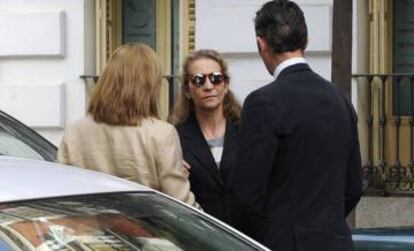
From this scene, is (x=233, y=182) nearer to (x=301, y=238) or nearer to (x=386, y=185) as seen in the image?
(x=301, y=238)

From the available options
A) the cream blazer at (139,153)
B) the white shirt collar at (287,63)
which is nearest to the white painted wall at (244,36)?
the cream blazer at (139,153)

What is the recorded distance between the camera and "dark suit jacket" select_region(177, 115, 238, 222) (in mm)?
4488

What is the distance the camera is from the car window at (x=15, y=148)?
5676mm

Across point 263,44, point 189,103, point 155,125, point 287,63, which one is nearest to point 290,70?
point 287,63

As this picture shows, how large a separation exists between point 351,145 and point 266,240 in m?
0.50

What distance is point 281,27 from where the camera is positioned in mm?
3898

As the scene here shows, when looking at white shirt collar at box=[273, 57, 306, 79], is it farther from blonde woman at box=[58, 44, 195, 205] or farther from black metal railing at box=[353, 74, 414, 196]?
black metal railing at box=[353, 74, 414, 196]

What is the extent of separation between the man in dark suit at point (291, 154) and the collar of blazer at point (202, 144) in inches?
22.7

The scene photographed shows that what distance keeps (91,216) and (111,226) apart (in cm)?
7

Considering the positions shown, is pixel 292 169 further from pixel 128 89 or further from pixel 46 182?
pixel 46 182

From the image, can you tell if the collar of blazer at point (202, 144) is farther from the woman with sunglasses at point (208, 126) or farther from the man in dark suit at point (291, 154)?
the man in dark suit at point (291, 154)

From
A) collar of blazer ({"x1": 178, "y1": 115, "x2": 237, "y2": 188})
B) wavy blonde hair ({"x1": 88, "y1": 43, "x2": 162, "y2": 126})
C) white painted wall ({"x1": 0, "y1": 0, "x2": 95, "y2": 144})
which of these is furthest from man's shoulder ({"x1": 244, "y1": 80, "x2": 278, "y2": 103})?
white painted wall ({"x1": 0, "y1": 0, "x2": 95, "y2": 144})

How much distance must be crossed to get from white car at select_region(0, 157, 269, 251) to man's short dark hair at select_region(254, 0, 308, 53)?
73cm

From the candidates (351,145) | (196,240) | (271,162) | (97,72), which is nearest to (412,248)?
(351,145)
